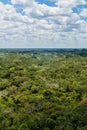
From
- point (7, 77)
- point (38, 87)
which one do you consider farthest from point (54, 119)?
point (7, 77)

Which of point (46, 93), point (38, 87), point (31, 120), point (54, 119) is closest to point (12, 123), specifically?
point (31, 120)

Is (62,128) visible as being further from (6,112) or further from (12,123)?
(6,112)

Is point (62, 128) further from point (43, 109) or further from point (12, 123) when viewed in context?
point (43, 109)

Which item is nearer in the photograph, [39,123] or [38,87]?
[39,123]

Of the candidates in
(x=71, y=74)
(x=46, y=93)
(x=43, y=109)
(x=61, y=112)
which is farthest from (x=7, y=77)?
(x=61, y=112)

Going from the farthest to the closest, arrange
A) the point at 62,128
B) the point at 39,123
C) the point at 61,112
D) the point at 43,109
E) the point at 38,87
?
1. the point at 38,87
2. the point at 43,109
3. the point at 61,112
4. the point at 39,123
5. the point at 62,128

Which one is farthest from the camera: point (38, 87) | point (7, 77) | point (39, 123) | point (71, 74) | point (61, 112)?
point (71, 74)

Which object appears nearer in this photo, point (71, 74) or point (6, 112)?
point (6, 112)

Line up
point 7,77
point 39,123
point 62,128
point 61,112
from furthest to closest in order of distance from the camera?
1. point 7,77
2. point 61,112
3. point 39,123
4. point 62,128

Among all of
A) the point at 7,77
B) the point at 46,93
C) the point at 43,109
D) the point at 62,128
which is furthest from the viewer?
the point at 7,77
